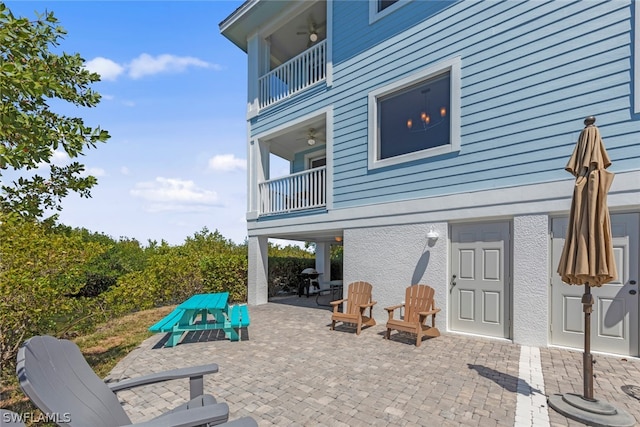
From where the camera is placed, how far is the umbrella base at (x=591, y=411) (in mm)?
3043

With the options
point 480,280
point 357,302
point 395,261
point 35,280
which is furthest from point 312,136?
point 35,280

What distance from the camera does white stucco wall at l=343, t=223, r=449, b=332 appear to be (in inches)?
260

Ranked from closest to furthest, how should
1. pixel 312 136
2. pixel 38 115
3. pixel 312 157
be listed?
pixel 38 115
pixel 312 136
pixel 312 157

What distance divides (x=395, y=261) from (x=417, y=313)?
1.58 metres

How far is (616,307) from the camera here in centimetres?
495

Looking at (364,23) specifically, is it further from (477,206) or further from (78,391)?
(78,391)

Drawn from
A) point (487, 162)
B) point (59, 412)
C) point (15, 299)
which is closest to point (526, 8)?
point (487, 162)

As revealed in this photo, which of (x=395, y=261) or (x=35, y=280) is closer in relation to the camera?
(x=35, y=280)

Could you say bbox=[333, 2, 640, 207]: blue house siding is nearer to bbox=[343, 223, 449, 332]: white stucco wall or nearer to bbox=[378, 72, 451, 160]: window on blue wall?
bbox=[378, 72, 451, 160]: window on blue wall

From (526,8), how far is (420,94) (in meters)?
2.37

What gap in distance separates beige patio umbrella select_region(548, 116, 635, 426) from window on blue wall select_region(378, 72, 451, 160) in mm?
3423

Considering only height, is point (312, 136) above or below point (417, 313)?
above

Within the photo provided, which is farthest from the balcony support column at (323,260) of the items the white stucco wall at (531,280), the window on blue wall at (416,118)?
the white stucco wall at (531,280)

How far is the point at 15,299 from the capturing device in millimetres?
4195
